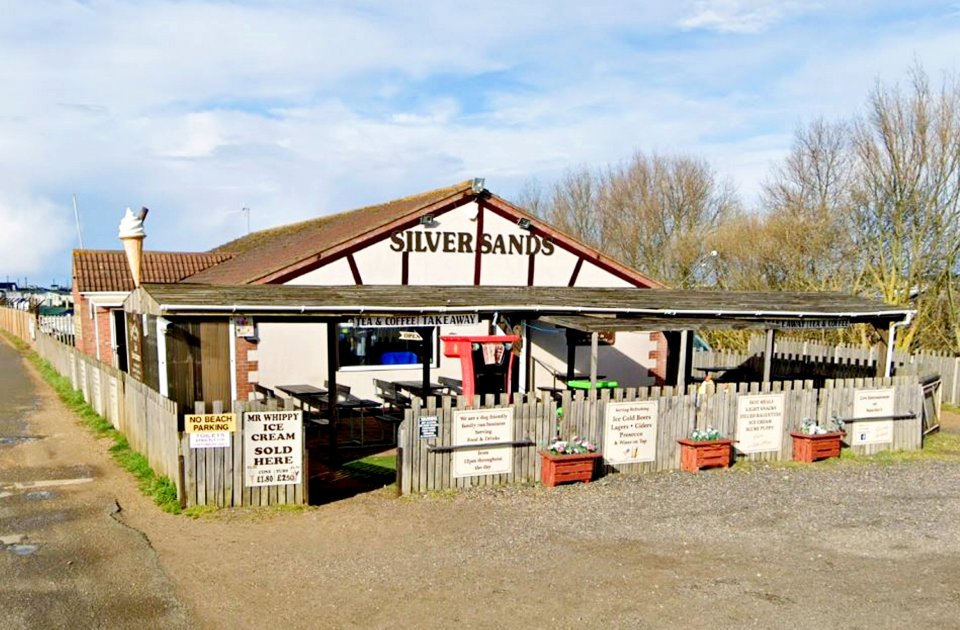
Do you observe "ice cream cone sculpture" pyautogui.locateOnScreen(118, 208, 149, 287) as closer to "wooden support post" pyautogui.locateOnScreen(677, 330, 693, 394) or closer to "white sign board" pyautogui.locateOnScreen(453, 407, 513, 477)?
"white sign board" pyautogui.locateOnScreen(453, 407, 513, 477)

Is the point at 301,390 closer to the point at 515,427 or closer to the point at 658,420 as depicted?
the point at 515,427

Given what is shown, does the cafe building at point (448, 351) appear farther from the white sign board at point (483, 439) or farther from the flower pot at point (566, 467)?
the flower pot at point (566, 467)

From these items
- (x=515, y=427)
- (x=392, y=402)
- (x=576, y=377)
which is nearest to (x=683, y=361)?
(x=515, y=427)

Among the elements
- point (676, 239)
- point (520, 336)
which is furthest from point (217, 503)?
point (676, 239)

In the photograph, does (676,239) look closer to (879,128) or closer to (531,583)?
(879,128)

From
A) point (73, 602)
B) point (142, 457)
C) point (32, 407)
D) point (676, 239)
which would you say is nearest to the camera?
point (73, 602)

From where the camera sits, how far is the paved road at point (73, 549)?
588 centimetres

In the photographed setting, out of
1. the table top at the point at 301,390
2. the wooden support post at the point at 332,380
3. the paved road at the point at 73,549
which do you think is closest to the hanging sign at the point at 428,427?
the wooden support post at the point at 332,380

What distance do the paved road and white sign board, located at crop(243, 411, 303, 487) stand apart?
142cm

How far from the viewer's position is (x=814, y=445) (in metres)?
11.5

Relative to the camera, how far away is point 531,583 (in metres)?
6.63

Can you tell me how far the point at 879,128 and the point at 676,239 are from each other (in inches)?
521

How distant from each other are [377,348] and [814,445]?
8641 millimetres

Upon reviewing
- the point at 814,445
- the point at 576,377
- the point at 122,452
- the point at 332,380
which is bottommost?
the point at 122,452
